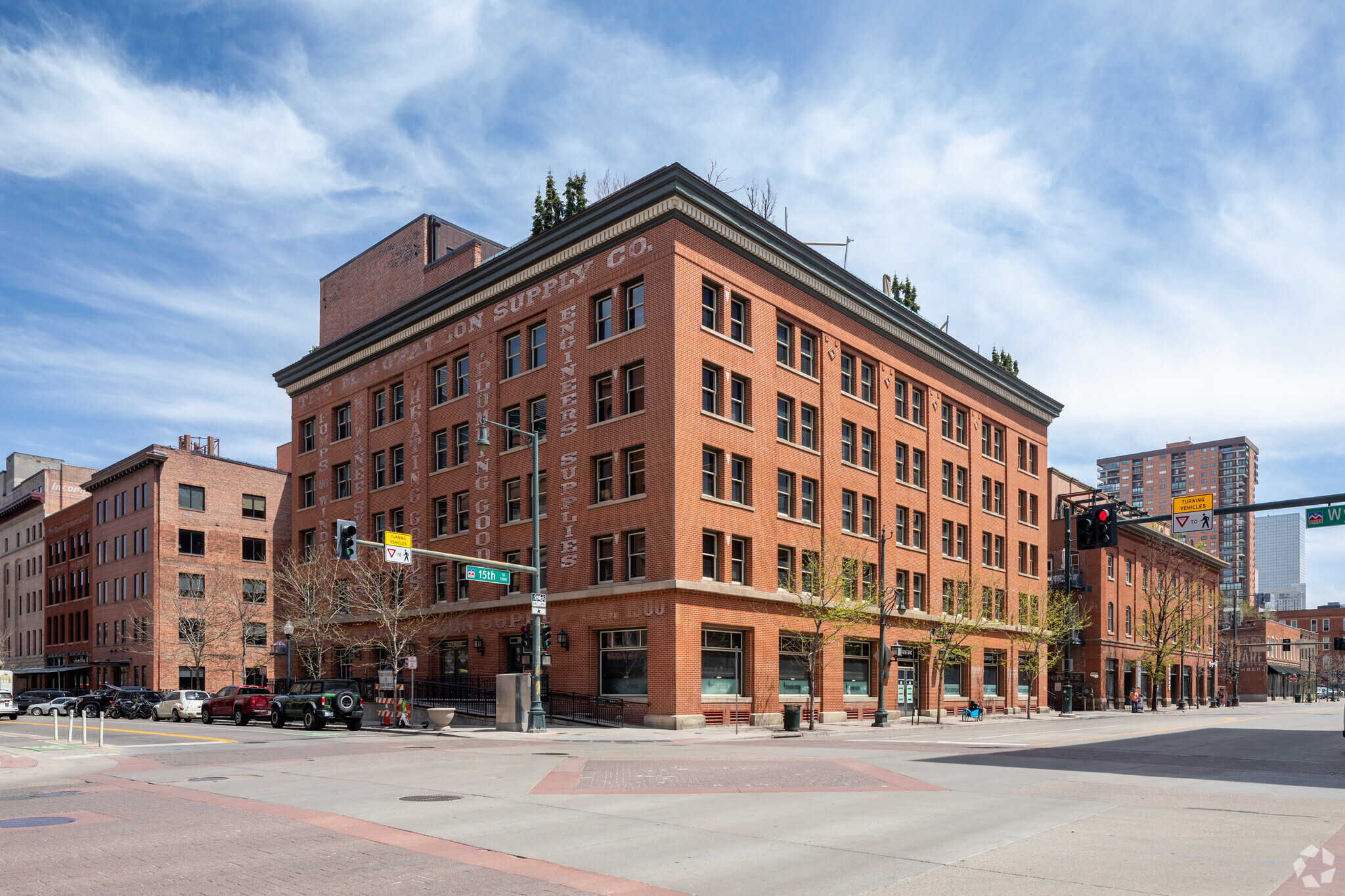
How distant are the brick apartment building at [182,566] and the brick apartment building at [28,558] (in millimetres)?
16090

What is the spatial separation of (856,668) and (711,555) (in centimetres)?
1154

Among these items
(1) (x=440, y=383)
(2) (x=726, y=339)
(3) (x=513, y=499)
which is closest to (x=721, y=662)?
(3) (x=513, y=499)

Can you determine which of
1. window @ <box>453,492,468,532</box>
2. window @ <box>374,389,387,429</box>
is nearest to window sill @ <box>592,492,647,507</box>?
window @ <box>453,492,468,532</box>

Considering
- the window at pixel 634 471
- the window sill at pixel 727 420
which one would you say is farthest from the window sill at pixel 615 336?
the window at pixel 634 471

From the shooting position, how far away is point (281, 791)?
16.6m

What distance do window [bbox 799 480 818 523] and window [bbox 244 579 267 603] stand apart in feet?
141

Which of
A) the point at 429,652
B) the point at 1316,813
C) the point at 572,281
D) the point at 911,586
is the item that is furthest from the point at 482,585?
the point at 1316,813

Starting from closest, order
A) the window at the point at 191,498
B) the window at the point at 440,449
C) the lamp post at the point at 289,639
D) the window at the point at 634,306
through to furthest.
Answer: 1. the window at the point at 634,306
2. the window at the point at 440,449
3. the lamp post at the point at 289,639
4. the window at the point at 191,498

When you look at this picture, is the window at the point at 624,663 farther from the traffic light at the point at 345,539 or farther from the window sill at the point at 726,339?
the traffic light at the point at 345,539

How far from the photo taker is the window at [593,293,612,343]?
1603 inches

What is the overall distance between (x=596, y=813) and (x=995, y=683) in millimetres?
48824

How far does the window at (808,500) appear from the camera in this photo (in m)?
43.4

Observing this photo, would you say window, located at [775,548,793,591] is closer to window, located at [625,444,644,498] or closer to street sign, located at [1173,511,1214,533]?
window, located at [625,444,644,498]

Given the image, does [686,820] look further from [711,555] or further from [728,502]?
[728,502]
